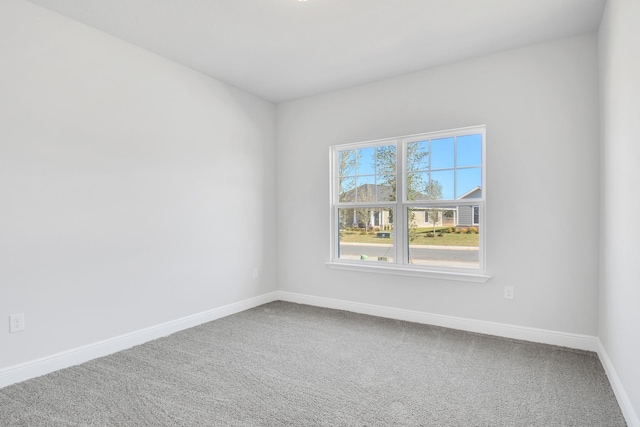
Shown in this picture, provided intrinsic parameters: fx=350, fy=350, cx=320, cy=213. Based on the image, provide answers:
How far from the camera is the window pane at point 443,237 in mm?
3422

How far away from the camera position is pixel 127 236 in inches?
118

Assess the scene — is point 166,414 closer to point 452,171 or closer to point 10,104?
point 10,104

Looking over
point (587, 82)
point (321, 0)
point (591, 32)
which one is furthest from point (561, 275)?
point (321, 0)

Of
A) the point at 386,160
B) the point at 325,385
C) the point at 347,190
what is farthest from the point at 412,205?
the point at 325,385

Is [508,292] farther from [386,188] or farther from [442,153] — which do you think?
[386,188]

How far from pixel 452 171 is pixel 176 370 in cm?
299

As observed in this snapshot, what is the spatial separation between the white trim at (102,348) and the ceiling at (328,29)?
2508 mm

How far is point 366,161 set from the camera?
161 inches

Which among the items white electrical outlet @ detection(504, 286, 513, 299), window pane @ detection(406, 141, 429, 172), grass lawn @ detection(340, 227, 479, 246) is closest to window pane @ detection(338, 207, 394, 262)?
grass lawn @ detection(340, 227, 479, 246)

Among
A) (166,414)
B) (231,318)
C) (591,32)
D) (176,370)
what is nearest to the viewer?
(166,414)

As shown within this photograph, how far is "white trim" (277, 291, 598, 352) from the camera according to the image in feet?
9.52

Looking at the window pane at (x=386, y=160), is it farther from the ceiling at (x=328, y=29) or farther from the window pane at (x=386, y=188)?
the ceiling at (x=328, y=29)

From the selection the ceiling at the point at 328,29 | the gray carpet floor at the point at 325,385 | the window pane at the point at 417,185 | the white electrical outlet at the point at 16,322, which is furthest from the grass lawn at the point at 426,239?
the white electrical outlet at the point at 16,322

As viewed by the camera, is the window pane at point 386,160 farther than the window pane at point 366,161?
No
